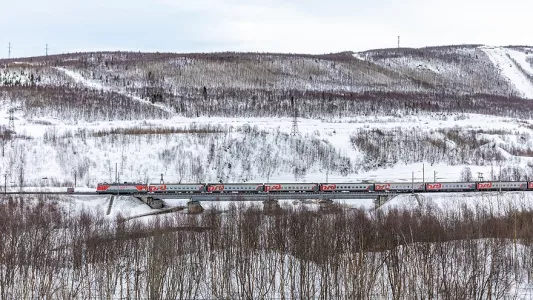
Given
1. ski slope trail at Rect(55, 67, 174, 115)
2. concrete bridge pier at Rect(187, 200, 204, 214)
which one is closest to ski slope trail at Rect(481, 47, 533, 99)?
ski slope trail at Rect(55, 67, 174, 115)

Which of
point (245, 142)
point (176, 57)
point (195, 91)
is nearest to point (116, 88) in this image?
point (195, 91)

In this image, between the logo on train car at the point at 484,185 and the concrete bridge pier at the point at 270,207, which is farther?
the logo on train car at the point at 484,185

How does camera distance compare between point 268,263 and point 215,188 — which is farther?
point 215,188

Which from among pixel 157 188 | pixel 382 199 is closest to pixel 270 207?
pixel 157 188

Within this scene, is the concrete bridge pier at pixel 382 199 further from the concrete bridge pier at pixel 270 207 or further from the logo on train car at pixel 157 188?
the logo on train car at pixel 157 188

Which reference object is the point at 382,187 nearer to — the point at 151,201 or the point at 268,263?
the point at 151,201

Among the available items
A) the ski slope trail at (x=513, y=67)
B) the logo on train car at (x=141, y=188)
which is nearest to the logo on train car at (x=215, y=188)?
the logo on train car at (x=141, y=188)

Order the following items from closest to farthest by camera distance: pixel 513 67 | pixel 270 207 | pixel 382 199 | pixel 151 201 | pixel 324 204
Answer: pixel 270 207 → pixel 324 204 → pixel 151 201 → pixel 382 199 → pixel 513 67
